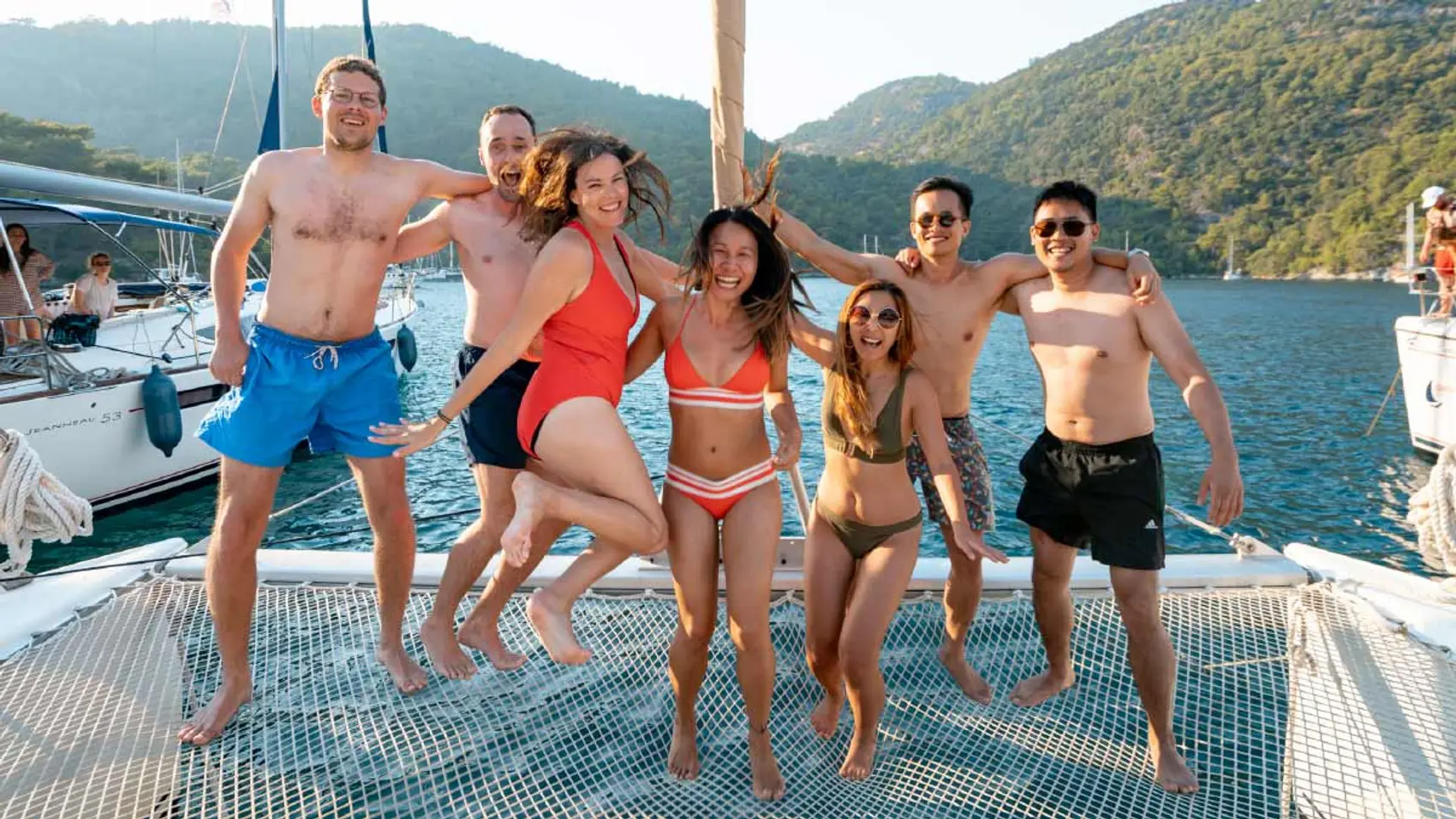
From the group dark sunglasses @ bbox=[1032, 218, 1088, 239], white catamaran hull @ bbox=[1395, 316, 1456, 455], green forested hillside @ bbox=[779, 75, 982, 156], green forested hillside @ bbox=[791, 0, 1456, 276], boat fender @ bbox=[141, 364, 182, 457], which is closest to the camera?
dark sunglasses @ bbox=[1032, 218, 1088, 239]

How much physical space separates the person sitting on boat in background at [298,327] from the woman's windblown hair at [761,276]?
1144 millimetres

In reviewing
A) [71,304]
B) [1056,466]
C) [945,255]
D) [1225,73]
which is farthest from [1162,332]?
[1225,73]

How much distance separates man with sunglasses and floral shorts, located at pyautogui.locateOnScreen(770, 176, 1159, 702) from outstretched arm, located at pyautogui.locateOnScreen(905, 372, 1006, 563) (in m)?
0.40

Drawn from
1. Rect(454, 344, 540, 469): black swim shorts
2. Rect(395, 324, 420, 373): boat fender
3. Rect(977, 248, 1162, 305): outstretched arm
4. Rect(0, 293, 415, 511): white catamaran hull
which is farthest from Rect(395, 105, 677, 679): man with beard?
Rect(395, 324, 420, 373): boat fender

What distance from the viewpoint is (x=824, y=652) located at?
2947mm

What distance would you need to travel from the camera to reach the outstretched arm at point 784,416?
279 cm

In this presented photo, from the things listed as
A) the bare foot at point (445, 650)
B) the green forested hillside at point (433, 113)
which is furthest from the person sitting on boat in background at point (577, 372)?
the green forested hillside at point (433, 113)

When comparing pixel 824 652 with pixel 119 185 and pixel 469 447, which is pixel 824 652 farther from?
pixel 119 185

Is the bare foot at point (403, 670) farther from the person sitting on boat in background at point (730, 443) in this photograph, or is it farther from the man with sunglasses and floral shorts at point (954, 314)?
the man with sunglasses and floral shorts at point (954, 314)

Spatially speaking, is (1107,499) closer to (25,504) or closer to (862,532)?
(862,532)

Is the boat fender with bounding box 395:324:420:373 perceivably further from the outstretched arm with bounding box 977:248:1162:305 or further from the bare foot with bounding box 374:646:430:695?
the outstretched arm with bounding box 977:248:1162:305

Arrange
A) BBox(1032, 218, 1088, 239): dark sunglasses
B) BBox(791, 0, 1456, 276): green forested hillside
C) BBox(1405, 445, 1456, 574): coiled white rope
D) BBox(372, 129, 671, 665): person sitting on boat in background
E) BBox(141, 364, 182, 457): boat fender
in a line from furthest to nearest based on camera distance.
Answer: BBox(791, 0, 1456, 276): green forested hillside → BBox(141, 364, 182, 457): boat fender → BBox(1405, 445, 1456, 574): coiled white rope → BBox(1032, 218, 1088, 239): dark sunglasses → BBox(372, 129, 671, 665): person sitting on boat in background

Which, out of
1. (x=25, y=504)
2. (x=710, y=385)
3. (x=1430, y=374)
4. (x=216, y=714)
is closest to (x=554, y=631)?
(x=710, y=385)

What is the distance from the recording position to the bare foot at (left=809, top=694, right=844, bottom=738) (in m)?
3.03
